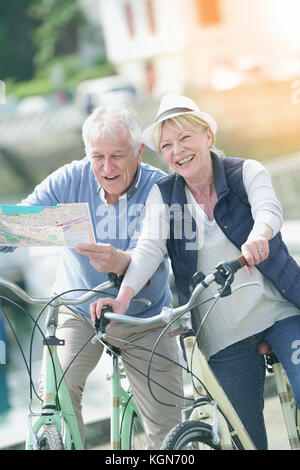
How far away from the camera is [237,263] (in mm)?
2633

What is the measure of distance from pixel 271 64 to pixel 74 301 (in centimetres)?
2988

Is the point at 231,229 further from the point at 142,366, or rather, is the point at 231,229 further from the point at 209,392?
the point at 142,366

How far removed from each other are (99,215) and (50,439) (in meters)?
0.84

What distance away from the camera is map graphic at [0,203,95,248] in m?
2.75

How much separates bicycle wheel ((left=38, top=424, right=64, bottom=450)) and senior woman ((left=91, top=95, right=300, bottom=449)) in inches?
18.1

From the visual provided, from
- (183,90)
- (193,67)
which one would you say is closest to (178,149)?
(183,90)

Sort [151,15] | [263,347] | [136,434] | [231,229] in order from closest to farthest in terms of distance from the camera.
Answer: [231,229] → [263,347] → [136,434] → [151,15]

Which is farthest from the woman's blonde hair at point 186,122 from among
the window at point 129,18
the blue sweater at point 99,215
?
the window at point 129,18

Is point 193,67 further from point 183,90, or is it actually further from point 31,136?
point 31,136

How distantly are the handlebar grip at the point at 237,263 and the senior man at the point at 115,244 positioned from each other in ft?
1.71

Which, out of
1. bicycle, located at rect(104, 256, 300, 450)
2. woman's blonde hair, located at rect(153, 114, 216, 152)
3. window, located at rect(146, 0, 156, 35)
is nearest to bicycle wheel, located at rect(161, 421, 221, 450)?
bicycle, located at rect(104, 256, 300, 450)

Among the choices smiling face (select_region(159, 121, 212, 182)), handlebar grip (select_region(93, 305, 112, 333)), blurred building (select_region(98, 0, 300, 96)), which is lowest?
handlebar grip (select_region(93, 305, 112, 333))

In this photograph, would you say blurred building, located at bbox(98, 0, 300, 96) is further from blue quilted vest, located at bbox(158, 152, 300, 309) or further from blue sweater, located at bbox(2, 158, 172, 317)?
blue quilted vest, located at bbox(158, 152, 300, 309)

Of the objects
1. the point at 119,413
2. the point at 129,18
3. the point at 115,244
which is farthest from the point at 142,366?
the point at 129,18
